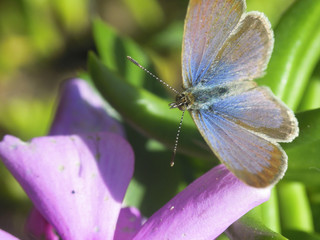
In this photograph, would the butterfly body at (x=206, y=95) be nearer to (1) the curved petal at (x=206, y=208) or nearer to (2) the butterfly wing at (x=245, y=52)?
(2) the butterfly wing at (x=245, y=52)

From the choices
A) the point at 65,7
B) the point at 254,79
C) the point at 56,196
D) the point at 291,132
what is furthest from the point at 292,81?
the point at 65,7

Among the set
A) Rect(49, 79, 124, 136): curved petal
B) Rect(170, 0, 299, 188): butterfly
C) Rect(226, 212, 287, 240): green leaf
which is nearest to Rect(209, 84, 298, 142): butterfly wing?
Rect(170, 0, 299, 188): butterfly

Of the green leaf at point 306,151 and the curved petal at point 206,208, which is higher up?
the curved petal at point 206,208

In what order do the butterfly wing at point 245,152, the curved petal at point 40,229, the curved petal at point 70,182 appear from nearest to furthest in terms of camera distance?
the butterfly wing at point 245,152 < the curved petal at point 70,182 < the curved petal at point 40,229

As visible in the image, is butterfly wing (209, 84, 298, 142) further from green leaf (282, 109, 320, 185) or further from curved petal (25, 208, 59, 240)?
curved petal (25, 208, 59, 240)

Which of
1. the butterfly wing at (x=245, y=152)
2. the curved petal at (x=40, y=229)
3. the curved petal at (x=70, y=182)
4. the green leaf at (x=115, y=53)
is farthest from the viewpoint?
the green leaf at (x=115, y=53)

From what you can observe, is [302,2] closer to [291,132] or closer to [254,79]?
[254,79]

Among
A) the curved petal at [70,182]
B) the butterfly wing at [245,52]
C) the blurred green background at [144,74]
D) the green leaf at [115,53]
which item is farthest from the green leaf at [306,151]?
the green leaf at [115,53]

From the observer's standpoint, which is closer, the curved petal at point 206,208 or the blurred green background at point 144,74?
the curved petal at point 206,208
